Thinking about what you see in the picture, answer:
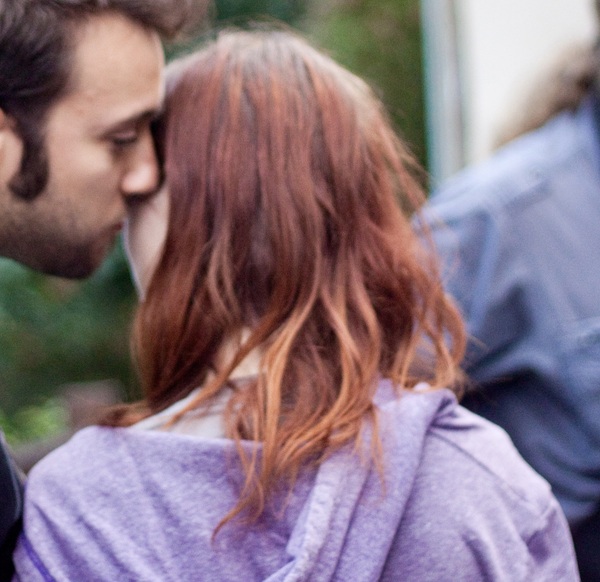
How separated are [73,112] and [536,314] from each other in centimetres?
110

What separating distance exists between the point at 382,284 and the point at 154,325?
1.32ft

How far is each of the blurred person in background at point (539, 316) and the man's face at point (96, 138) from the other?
75 centimetres

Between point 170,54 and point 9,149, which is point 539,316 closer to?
point 9,149

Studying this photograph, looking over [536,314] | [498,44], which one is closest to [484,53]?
[498,44]

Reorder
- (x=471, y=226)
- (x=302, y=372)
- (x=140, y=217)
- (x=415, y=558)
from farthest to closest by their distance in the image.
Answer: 1. (x=471, y=226)
2. (x=140, y=217)
3. (x=302, y=372)
4. (x=415, y=558)

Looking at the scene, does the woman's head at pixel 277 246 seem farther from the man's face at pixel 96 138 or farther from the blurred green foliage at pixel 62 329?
the blurred green foliage at pixel 62 329

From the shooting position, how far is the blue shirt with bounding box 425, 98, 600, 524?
2166mm

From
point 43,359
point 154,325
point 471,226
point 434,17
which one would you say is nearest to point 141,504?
point 154,325

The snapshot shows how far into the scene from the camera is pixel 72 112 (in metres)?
1.83

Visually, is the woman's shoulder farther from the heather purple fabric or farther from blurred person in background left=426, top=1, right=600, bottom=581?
blurred person in background left=426, top=1, right=600, bottom=581

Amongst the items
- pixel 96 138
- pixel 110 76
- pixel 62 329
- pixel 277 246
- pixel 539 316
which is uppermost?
pixel 110 76

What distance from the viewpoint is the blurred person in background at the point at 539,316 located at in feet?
7.11

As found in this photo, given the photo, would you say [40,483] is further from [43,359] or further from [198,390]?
[43,359]

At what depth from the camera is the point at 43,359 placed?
5199 mm
